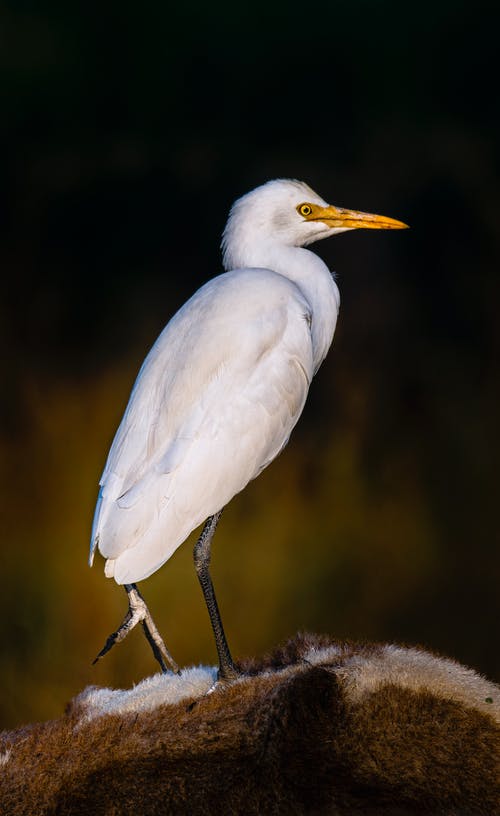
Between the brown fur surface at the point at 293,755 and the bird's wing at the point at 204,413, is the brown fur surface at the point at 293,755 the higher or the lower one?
the lower one

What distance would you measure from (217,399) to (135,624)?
356 millimetres

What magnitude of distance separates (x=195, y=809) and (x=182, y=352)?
29.6 inches

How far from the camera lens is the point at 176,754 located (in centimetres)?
98

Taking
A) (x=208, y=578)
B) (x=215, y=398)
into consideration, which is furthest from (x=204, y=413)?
(x=208, y=578)

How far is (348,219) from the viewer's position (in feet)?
5.52

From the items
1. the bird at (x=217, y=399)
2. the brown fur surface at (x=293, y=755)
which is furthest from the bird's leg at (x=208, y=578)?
the brown fur surface at (x=293, y=755)

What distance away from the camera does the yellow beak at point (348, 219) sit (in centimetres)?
166

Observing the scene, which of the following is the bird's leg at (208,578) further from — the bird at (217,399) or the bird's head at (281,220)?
the bird's head at (281,220)

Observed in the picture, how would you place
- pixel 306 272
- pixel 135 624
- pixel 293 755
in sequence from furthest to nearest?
pixel 306 272
pixel 135 624
pixel 293 755

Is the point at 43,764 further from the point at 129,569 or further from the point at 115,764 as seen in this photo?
the point at 129,569

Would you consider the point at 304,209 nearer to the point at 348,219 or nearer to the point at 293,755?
the point at 348,219

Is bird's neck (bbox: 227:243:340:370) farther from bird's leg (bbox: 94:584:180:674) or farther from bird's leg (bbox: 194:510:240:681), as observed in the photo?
bird's leg (bbox: 94:584:180:674)

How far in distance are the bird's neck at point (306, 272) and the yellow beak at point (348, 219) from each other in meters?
0.07

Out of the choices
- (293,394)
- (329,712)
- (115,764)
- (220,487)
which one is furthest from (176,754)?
(293,394)
